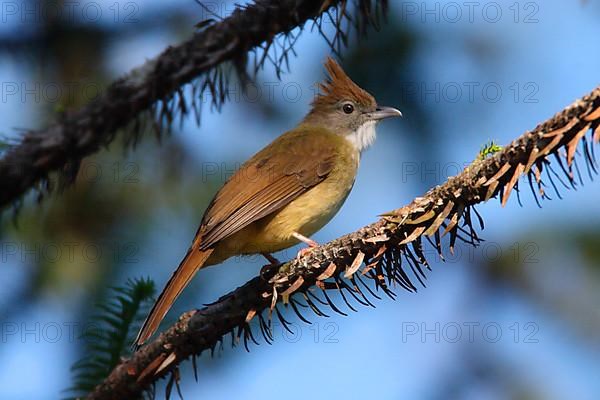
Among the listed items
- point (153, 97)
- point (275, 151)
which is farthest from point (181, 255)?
point (153, 97)

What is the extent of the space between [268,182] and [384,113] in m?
1.12

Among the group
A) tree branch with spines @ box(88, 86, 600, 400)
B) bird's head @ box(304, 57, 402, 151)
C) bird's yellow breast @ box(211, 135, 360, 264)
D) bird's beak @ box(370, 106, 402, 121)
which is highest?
bird's head @ box(304, 57, 402, 151)

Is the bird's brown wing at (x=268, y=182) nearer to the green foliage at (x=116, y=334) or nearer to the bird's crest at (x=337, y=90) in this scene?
the bird's crest at (x=337, y=90)

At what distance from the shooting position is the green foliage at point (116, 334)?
276 cm

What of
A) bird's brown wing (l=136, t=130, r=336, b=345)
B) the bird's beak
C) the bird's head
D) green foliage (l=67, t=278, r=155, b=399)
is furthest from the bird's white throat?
green foliage (l=67, t=278, r=155, b=399)

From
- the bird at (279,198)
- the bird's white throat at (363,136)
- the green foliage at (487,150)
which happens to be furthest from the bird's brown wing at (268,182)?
the green foliage at (487,150)

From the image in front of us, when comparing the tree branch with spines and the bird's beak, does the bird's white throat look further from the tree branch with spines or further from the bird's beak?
the tree branch with spines

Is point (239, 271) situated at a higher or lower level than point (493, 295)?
higher

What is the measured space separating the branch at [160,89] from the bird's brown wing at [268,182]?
1.43 m

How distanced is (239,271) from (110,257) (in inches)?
35.5

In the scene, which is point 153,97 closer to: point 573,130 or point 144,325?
point 144,325

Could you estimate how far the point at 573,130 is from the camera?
178 cm

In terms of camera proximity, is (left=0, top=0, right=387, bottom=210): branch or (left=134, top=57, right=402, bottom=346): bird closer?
(left=0, top=0, right=387, bottom=210): branch

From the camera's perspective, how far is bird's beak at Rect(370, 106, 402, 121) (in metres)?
5.13
